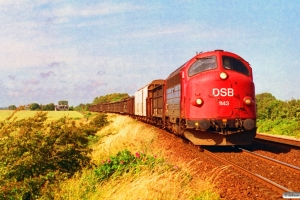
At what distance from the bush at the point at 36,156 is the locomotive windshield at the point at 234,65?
6.98 meters

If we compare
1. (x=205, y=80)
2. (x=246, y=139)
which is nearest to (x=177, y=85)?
(x=205, y=80)

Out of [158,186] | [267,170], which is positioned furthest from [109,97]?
[158,186]

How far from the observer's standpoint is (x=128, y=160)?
8906 mm

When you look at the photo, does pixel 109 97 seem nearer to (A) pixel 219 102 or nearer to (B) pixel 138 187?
(A) pixel 219 102

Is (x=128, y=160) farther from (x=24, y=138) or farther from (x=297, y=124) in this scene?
(x=297, y=124)

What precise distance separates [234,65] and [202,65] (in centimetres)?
121

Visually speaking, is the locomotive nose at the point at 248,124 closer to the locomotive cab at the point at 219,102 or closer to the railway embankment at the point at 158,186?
the locomotive cab at the point at 219,102

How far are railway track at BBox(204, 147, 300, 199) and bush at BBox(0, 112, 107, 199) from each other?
422 centimetres

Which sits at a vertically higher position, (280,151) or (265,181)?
(280,151)

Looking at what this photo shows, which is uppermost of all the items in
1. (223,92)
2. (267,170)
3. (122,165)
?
(223,92)

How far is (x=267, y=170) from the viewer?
31.9 ft

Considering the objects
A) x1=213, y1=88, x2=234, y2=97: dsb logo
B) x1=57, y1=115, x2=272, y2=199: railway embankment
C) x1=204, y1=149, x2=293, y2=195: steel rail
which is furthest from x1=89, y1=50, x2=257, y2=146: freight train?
x1=57, y1=115, x2=272, y2=199: railway embankment

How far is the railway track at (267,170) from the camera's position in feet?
25.1

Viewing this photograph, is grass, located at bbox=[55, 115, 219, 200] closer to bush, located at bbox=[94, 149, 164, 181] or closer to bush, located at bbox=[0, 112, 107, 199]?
bush, located at bbox=[94, 149, 164, 181]
